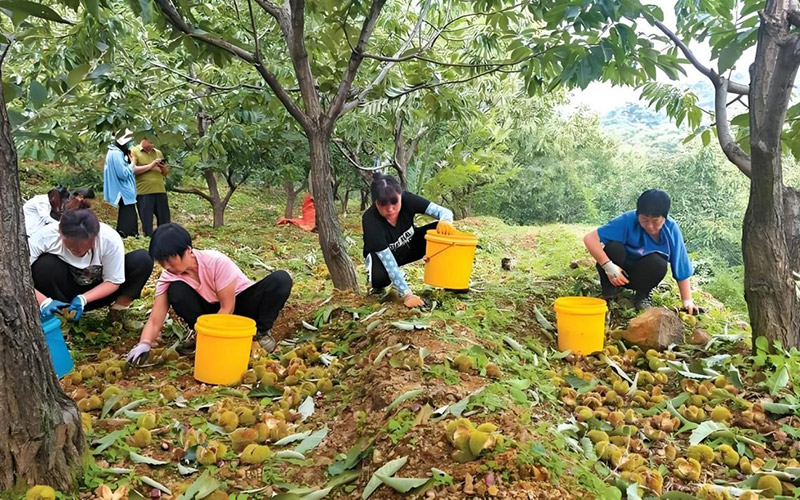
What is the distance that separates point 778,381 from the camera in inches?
80.7

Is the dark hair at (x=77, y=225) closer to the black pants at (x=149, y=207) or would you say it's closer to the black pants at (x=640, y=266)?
the black pants at (x=640, y=266)

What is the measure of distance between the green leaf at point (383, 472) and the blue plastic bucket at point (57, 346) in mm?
1362

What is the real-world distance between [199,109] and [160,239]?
461 cm

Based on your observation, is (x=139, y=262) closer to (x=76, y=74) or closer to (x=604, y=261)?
(x=76, y=74)

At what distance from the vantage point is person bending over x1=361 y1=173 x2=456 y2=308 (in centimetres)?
285

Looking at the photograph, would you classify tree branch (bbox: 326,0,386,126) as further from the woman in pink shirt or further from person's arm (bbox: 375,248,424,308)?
the woman in pink shirt

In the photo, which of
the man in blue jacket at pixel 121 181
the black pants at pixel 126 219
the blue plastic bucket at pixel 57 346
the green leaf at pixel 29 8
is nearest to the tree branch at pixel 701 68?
the green leaf at pixel 29 8

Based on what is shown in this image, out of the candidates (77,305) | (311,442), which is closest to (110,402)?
(311,442)

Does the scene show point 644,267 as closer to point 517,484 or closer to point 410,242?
point 410,242

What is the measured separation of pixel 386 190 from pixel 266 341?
931 millimetres

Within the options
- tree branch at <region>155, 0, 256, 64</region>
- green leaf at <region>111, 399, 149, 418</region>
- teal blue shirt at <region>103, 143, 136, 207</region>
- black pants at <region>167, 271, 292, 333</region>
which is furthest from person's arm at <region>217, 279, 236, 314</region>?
teal blue shirt at <region>103, 143, 136, 207</region>

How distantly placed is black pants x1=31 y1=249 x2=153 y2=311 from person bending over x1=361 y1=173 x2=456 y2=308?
1.15 m

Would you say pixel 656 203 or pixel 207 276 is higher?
pixel 656 203

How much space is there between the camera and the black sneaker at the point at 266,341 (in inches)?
103
